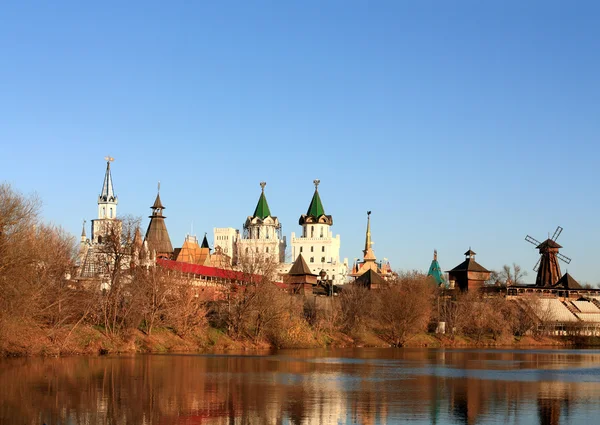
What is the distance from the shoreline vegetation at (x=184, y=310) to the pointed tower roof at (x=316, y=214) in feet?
249

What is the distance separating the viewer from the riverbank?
5188cm

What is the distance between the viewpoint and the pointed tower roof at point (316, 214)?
183250mm

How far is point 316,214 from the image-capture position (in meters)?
184

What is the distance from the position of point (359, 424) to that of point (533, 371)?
91.0 feet

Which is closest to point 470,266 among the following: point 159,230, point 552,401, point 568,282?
point 568,282

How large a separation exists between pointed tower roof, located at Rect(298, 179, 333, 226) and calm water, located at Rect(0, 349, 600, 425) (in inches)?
5162

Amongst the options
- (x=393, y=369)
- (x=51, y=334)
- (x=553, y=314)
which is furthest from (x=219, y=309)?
(x=553, y=314)

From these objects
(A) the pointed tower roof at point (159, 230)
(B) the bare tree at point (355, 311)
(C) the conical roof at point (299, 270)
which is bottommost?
(B) the bare tree at point (355, 311)

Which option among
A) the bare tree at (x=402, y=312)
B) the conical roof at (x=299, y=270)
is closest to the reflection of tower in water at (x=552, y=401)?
the bare tree at (x=402, y=312)

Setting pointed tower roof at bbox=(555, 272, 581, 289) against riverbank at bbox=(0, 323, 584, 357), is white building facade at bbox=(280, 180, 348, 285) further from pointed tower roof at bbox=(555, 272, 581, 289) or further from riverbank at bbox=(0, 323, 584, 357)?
riverbank at bbox=(0, 323, 584, 357)

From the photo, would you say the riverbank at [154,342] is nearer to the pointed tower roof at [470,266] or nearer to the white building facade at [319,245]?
the pointed tower roof at [470,266]

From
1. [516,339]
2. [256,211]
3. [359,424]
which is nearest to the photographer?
[359,424]

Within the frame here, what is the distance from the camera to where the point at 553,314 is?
11519 centimetres

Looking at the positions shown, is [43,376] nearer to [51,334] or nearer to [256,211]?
[51,334]
